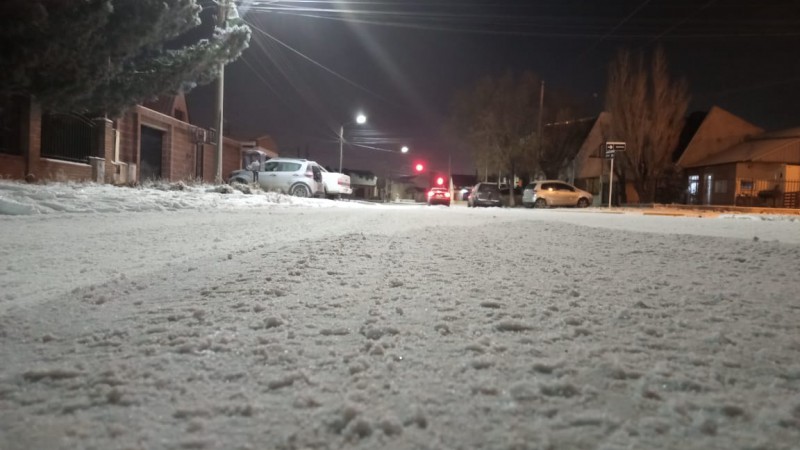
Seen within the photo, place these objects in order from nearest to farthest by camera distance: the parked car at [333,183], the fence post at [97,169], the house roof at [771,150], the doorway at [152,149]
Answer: the fence post at [97,169] < the parked car at [333,183] < the doorway at [152,149] < the house roof at [771,150]

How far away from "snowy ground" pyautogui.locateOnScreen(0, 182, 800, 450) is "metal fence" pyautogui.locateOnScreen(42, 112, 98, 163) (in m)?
12.3

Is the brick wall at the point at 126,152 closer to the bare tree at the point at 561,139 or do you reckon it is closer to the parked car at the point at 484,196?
the parked car at the point at 484,196

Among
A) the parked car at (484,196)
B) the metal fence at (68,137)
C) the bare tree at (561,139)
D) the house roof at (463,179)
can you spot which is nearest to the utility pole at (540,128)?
the bare tree at (561,139)

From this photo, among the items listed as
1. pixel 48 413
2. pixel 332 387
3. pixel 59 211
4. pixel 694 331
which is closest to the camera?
pixel 48 413

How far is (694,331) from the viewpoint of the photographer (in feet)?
9.25

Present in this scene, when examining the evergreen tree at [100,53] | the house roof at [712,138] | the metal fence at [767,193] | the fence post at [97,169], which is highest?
the house roof at [712,138]

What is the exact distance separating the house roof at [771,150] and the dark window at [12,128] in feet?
104

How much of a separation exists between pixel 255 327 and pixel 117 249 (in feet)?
11.0

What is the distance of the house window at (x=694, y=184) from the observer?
31622 mm

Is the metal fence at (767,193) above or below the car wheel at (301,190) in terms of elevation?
above

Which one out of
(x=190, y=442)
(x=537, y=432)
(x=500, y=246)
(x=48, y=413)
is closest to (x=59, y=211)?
(x=500, y=246)

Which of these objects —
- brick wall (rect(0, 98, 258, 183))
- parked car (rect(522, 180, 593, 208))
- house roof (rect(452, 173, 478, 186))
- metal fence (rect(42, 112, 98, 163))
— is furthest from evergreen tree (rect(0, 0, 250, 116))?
house roof (rect(452, 173, 478, 186))

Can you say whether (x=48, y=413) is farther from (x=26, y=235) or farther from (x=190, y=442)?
(x=26, y=235)

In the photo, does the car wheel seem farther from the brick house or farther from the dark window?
the dark window
